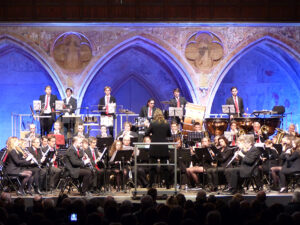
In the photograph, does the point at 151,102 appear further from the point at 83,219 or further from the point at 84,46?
the point at 83,219


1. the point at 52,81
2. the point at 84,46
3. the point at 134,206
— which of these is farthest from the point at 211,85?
the point at 134,206

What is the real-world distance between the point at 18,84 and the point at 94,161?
7.41 metres

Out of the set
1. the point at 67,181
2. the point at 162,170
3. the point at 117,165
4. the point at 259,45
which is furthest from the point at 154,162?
the point at 259,45

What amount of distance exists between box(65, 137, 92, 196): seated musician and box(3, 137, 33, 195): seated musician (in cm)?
81

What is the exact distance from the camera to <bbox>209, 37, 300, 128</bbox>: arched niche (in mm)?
16703

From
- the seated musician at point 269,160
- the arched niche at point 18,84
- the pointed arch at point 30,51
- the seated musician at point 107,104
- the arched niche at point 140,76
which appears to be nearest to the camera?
the seated musician at point 269,160

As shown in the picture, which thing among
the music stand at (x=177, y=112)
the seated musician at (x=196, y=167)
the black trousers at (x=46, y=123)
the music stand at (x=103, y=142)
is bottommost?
the seated musician at (x=196, y=167)

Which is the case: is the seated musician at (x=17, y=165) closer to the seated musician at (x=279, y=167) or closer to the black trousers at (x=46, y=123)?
the black trousers at (x=46, y=123)

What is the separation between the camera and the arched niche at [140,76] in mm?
15602

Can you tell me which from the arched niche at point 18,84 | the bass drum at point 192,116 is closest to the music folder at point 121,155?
the bass drum at point 192,116

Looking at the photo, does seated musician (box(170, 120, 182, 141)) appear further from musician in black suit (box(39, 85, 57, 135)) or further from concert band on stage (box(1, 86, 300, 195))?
musician in black suit (box(39, 85, 57, 135))

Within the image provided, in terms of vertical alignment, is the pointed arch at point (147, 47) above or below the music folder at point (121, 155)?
above

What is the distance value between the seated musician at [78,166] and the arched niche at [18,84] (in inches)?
256

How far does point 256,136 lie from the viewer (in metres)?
11.9
